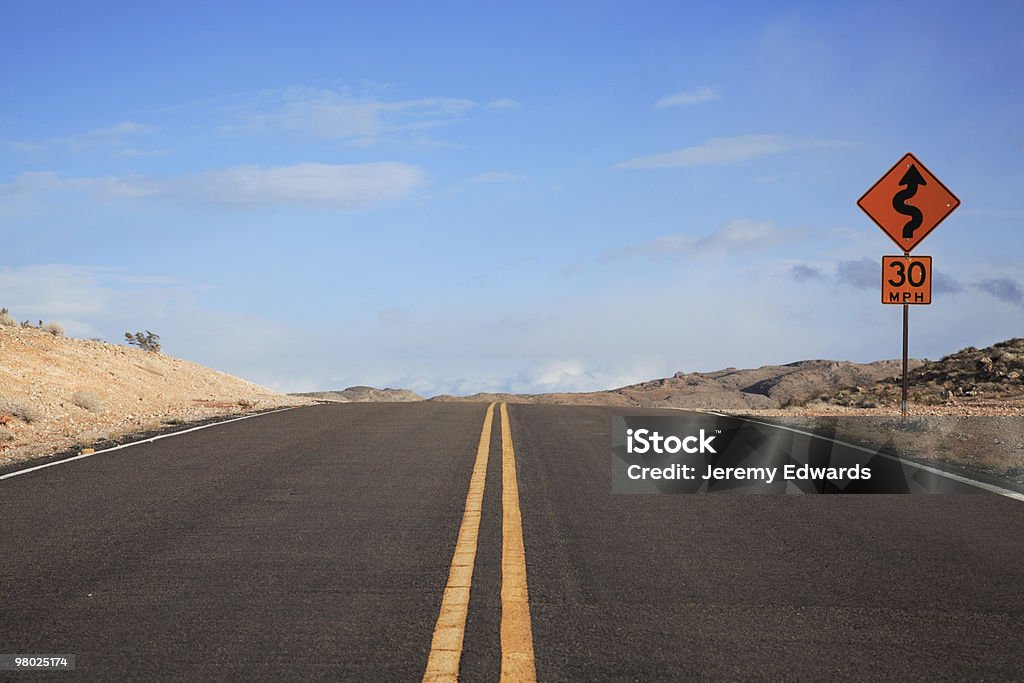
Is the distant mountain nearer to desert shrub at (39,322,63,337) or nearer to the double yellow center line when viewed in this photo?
desert shrub at (39,322,63,337)

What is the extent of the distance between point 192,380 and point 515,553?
37.7m

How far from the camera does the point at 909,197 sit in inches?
752

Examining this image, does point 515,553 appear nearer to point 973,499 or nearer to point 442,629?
point 442,629

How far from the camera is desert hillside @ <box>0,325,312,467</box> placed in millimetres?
18641

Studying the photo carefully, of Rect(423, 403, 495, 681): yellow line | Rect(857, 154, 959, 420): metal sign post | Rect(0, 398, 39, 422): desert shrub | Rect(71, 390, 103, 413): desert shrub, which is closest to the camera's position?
Rect(423, 403, 495, 681): yellow line

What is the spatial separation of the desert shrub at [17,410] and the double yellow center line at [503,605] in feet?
51.2

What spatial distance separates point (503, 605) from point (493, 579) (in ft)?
1.99

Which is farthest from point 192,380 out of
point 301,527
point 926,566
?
point 926,566

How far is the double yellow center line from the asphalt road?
33 millimetres

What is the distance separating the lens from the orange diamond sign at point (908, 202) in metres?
18.9

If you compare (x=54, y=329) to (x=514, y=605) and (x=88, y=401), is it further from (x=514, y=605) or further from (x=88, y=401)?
(x=514, y=605)

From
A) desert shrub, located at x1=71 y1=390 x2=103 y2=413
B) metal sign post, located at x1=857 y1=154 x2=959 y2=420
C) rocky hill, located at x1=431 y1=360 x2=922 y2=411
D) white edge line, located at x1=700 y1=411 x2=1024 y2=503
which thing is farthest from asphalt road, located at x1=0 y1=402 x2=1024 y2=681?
rocky hill, located at x1=431 y1=360 x2=922 y2=411

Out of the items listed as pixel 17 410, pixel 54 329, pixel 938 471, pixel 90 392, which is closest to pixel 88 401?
pixel 90 392

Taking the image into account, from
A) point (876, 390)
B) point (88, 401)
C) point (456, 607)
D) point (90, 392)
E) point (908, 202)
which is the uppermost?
point (908, 202)
